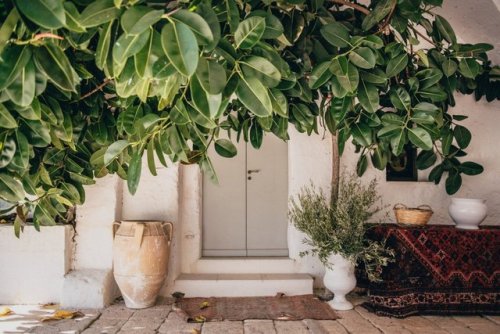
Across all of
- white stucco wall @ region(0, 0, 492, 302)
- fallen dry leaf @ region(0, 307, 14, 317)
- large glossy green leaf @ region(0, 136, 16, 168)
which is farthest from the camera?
white stucco wall @ region(0, 0, 492, 302)

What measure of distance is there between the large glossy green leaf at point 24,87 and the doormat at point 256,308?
8.94ft

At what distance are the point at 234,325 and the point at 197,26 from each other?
2.76m

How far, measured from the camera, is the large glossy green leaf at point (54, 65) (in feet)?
2.67

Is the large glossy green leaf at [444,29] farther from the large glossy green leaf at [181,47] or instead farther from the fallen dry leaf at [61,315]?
the fallen dry leaf at [61,315]

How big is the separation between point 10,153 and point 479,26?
436 cm

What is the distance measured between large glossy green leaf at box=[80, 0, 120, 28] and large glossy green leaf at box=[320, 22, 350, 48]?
678mm

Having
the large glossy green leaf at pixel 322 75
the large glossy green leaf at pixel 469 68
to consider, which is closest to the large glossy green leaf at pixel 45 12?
the large glossy green leaf at pixel 322 75

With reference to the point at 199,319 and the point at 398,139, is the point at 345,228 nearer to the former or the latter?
the point at 199,319

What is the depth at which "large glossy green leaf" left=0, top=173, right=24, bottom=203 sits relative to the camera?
1.14m

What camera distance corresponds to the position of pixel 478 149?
4398mm

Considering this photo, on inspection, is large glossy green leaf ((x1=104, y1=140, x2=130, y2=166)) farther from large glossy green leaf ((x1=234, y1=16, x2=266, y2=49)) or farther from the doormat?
the doormat

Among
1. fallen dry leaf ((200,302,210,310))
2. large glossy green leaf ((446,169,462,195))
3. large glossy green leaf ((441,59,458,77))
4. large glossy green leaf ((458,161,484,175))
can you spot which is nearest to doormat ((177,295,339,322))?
fallen dry leaf ((200,302,210,310))

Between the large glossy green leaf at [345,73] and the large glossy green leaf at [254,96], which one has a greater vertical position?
the large glossy green leaf at [345,73]

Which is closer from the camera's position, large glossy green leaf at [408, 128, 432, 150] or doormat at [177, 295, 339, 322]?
large glossy green leaf at [408, 128, 432, 150]
